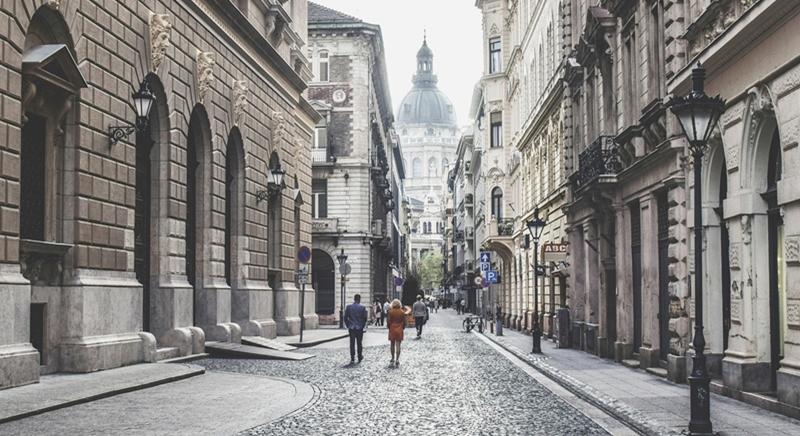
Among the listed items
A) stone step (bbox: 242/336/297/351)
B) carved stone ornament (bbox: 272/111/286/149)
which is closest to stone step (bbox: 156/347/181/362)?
stone step (bbox: 242/336/297/351)

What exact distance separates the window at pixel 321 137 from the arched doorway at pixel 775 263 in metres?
48.4

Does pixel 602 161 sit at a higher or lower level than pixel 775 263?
higher

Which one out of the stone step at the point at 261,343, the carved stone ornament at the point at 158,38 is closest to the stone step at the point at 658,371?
the stone step at the point at 261,343

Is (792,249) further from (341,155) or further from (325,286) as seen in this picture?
(341,155)

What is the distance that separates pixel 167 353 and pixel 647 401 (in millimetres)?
11344

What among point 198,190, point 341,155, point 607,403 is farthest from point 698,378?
point 341,155

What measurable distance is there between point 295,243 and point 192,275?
14.4m

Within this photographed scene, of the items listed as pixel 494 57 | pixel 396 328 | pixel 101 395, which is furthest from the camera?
pixel 494 57

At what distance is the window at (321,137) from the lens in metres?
62.9

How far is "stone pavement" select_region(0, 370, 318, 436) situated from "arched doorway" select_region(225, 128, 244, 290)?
512 inches

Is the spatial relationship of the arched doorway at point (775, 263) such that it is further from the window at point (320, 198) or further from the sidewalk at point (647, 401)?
the window at point (320, 198)

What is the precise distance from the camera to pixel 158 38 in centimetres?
2356

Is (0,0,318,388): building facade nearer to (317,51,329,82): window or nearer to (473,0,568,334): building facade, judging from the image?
(473,0,568,334): building facade

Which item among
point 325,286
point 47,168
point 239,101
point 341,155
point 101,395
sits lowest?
point 101,395
